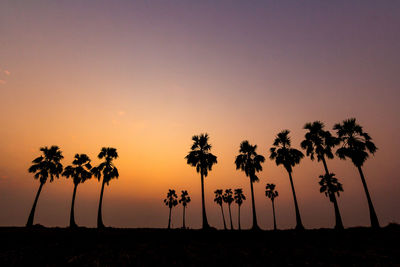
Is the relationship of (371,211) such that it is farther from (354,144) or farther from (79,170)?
(79,170)

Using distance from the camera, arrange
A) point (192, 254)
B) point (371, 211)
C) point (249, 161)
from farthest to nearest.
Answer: point (249, 161) → point (371, 211) → point (192, 254)

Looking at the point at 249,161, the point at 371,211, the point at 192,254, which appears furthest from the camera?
the point at 249,161

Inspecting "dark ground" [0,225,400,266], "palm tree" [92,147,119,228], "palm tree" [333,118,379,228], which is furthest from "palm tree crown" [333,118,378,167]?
"palm tree" [92,147,119,228]

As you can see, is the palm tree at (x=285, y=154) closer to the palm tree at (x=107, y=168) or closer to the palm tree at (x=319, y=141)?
the palm tree at (x=319, y=141)

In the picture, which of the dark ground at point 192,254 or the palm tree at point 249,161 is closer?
the dark ground at point 192,254

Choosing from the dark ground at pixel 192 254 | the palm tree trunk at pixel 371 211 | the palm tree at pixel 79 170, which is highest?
the palm tree at pixel 79 170

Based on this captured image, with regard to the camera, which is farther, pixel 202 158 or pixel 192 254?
pixel 202 158

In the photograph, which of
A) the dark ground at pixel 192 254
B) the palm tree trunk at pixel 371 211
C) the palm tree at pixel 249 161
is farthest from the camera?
the palm tree at pixel 249 161

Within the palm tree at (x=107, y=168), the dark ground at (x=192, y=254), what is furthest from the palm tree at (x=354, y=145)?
the palm tree at (x=107, y=168)

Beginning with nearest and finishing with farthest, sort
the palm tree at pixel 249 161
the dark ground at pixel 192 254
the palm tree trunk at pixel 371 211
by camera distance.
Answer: the dark ground at pixel 192 254, the palm tree trunk at pixel 371 211, the palm tree at pixel 249 161

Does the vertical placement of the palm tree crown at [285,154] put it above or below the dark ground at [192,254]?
above

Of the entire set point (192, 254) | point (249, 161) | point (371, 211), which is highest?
point (249, 161)

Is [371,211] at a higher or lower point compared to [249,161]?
lower

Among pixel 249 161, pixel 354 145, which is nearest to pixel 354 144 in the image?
pixel 354 145
